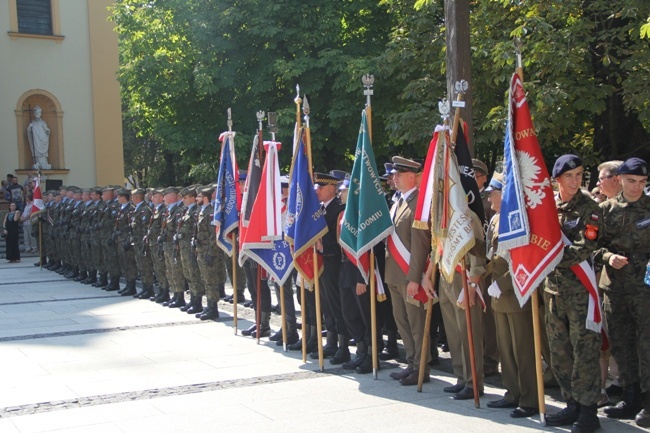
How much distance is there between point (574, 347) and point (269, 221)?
4.30m

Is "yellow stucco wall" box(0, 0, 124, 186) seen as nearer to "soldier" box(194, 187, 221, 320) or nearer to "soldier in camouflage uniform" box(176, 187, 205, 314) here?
"soldier in camouflage uniform" box(176, 187, 205, 314)

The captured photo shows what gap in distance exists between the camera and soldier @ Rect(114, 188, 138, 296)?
14516mm

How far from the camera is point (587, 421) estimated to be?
559 cm

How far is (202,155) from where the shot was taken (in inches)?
860

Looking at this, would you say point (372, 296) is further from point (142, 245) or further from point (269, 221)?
point (142, 245)

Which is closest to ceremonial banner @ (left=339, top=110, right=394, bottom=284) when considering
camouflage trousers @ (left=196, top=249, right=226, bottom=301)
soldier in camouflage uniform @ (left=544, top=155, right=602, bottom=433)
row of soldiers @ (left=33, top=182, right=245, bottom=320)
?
soldier in camouflage uniform @ (left=544, top=155, right=602, bottom=433)

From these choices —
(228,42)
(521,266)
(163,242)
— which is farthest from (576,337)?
(228,42)

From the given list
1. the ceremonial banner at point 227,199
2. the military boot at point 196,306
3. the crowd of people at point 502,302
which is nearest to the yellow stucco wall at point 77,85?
the military boot at point 196,306

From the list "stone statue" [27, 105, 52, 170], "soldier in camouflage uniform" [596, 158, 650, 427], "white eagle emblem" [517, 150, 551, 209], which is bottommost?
"soldier in camouflage uniform" [596, 158, 650, 427]

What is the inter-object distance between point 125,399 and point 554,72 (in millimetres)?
8508

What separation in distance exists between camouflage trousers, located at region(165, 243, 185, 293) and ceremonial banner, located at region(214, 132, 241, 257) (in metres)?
2.14

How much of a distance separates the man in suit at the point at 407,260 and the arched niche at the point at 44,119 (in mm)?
22628

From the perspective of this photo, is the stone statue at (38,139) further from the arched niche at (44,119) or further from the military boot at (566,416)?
the military boot at (566,416)

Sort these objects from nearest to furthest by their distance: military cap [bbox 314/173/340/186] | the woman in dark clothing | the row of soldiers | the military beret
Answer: the military beret
military cap [bbox 314/173/340/186]
the row of soldiers
the woman in dark clothing
